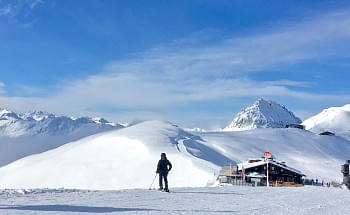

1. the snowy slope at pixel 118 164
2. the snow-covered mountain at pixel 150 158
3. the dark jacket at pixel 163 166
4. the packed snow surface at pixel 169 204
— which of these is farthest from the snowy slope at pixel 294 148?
the packed snow surface at pixel 169 204

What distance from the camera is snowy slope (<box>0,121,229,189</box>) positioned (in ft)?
259

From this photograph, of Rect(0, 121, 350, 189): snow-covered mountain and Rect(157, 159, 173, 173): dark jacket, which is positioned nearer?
Rect(157, 159, 173, 173): dark jacket

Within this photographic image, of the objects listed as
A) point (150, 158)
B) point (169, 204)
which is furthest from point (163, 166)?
point (150, 158)

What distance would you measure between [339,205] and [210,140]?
116 m

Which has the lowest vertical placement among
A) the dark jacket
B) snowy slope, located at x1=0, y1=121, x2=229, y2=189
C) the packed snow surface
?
the packed snow surface

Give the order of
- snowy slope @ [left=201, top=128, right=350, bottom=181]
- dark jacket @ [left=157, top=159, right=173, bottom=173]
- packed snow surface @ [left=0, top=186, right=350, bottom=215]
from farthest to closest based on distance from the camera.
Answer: snowy slope @ [left=201, top=128, right=350, bottom=181], dark jacket @ [left=157, top=159, right=173, bottom=173], packed snow surface @ [left=0, top=186, right=350, bottom=215]

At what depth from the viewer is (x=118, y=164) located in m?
93.3

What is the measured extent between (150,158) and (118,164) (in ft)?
21.9

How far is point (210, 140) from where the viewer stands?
134 m

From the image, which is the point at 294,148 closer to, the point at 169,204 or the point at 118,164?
the point at 118,164

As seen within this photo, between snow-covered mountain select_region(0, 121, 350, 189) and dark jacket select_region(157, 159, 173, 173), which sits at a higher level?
snow-covered mountain select_region(0, 121, 350, 189)

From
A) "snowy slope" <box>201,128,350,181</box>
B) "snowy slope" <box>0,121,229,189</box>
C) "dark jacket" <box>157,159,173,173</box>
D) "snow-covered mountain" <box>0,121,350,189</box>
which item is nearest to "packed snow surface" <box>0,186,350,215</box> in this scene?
"dark jacket" <box>157,159,173,173</box>

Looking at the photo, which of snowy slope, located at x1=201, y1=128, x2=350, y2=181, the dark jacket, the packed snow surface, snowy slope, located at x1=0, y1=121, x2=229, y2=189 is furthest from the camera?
snowy slope, located at x1=201, y1=128, x2=350, y2=181

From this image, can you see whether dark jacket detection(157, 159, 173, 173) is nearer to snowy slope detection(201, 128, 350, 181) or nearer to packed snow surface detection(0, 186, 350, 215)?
packed snow surface detection(0, 186, 350, 215)
